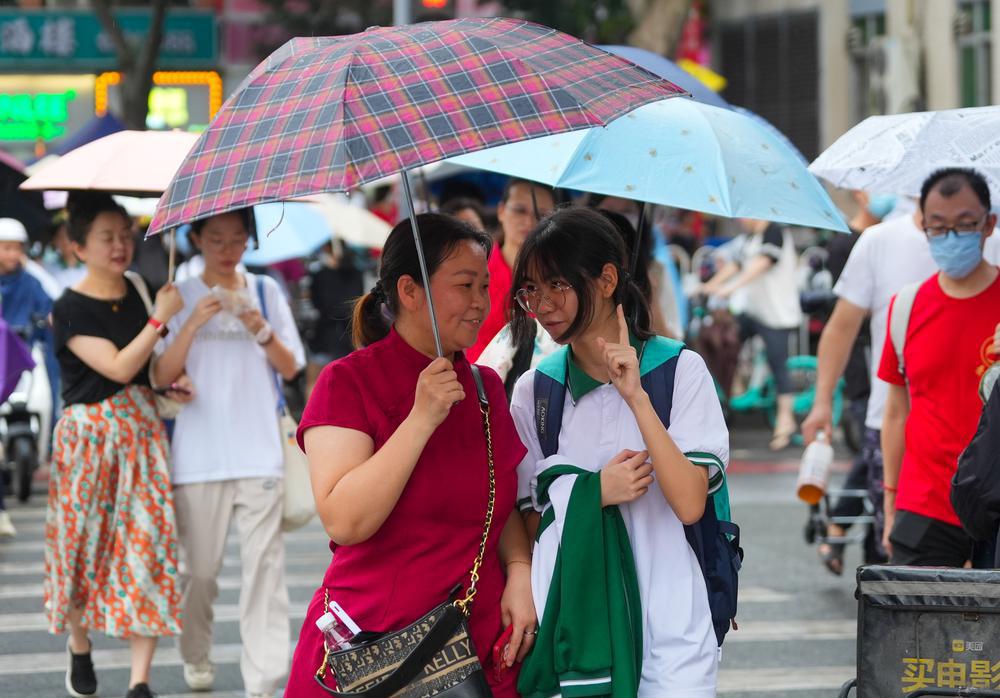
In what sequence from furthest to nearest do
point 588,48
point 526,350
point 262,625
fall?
point 262,625 → point 526,350 → point 588,48

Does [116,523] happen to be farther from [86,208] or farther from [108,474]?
[86,208]

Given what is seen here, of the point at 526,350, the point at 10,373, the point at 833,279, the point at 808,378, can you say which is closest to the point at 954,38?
the point at 808,378

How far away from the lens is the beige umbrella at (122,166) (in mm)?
5949

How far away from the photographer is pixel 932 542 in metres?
5.43

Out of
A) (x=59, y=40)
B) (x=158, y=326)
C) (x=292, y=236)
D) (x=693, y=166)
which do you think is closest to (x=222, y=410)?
(x=158, y=326)

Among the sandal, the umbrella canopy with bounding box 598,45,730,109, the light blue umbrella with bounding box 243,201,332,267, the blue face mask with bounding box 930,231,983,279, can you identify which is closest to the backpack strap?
the blue face mask with bounding box 930,231,983,279

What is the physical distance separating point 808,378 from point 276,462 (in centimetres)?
1025

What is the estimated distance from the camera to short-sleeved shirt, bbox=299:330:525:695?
3471mm

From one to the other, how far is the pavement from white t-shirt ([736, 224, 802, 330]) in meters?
3.26

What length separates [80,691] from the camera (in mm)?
6582

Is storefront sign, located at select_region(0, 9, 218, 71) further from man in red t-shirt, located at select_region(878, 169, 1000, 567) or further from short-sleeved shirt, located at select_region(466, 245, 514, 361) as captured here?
man in red t-shirt, located at select_region(878, 169, 1000, 567)

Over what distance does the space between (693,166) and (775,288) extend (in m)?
9.81

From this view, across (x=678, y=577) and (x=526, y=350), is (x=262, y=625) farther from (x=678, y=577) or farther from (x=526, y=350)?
(x=678, y=577)

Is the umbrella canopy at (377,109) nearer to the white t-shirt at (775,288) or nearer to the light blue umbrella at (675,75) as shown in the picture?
the light blue umbrella at (675,75)
